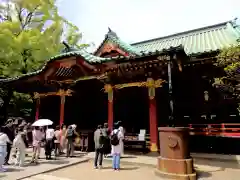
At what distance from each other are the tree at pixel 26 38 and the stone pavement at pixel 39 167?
9.83 m

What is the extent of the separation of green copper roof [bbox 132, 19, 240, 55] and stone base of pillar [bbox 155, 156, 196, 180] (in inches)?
355

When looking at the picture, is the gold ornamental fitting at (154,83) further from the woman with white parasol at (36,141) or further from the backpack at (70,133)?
the woman with white parasol at (36,141)

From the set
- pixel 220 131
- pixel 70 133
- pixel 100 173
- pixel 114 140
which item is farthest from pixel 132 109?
pixel 100 173

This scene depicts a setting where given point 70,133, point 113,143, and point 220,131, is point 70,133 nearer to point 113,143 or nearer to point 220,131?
point 113,143

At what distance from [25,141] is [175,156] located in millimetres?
6645

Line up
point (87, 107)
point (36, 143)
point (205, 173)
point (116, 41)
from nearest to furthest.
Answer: point (205, 173) < point (36, 143) < point (116, 41) < point (87, 107)

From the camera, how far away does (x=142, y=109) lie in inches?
622

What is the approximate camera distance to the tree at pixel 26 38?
17578 millimetres

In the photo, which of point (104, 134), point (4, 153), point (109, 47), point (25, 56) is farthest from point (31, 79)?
point (104, 134)

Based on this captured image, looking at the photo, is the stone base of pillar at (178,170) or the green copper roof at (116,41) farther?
the green copper roof at (116,41)

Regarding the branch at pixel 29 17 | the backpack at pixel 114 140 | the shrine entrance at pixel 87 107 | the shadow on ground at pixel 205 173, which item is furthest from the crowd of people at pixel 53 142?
the branch at pixel 29 17

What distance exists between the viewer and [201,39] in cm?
1780

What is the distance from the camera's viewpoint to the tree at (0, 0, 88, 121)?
17578mm

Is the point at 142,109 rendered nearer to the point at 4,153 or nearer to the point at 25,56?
the point at 4,153
